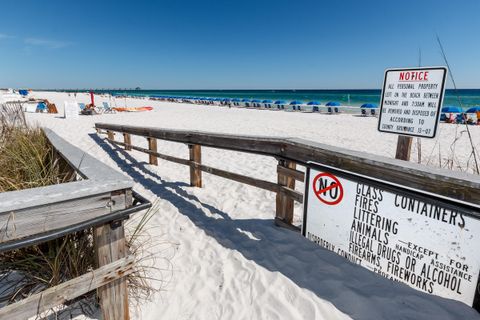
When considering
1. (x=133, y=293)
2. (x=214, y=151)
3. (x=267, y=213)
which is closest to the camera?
(x=133, y=293)

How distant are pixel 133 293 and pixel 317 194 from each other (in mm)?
1800

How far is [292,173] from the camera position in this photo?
10.3ft

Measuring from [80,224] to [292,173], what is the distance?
2.17m

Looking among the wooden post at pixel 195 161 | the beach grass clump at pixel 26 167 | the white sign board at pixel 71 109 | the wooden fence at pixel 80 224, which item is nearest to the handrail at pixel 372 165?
the wooden post at pixel 195 161

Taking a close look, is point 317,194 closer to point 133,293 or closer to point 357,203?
point 357,203

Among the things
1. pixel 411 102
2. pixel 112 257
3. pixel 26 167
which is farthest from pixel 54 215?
pixel 411 102

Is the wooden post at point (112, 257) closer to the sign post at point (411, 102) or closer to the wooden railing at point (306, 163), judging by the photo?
the wooden railing at point (306, 163)

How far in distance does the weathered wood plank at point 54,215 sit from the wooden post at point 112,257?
0.34 ft

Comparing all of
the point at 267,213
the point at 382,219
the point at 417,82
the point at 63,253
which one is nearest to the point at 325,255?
the point at 382,219

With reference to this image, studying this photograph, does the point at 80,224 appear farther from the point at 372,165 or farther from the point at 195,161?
the point at 195,161

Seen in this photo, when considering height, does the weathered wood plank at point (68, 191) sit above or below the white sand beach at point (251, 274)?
above

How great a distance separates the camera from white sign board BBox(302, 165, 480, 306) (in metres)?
1.78

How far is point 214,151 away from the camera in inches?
325

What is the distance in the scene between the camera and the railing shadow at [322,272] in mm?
2154
